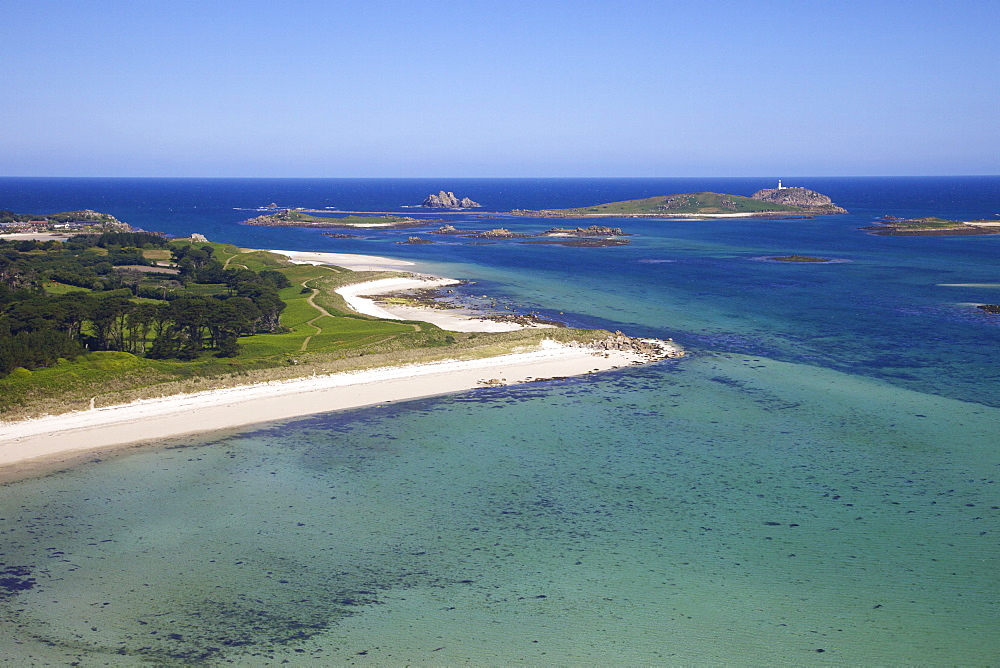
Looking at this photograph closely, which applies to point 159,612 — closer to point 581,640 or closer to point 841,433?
point 581,640

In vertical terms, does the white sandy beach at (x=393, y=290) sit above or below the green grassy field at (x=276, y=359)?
above

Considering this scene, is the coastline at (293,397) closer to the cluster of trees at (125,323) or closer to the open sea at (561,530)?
the open sea at (561,530)

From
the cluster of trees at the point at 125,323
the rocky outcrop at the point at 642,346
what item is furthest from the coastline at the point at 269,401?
the cluster of trees at the point at 125,323

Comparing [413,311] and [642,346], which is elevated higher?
[413,311]

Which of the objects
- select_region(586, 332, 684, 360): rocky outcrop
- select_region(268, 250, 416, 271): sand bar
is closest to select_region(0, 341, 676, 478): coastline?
select_region(586, 332, 684, 360): rocky outcrop

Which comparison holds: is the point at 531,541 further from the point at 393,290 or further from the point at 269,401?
the point at 393,290

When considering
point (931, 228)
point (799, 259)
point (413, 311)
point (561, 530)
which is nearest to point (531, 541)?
point (561, 530)

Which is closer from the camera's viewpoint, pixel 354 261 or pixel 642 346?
pixel 642 346
